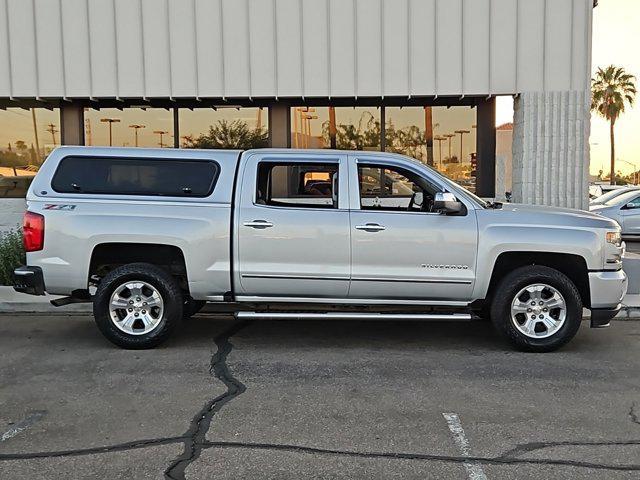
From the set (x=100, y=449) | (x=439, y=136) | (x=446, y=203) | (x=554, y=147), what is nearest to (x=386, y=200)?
(x=446, y=203)

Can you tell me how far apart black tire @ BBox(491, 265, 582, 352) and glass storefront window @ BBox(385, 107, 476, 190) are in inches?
248

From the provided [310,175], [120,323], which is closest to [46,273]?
→ [120,323]

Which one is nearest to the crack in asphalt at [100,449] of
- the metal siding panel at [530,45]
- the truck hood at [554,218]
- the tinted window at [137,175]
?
the tinted window at [137,175]

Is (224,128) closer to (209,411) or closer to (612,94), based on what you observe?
(209,411)

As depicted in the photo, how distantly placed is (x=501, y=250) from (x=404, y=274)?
99cm

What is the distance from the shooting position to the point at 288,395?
208 inches

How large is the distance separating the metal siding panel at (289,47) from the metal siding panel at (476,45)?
2.84 metres

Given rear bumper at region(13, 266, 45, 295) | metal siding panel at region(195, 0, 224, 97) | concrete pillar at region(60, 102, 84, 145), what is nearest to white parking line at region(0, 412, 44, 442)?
rear bumper at region(13, 266, 45, 295)

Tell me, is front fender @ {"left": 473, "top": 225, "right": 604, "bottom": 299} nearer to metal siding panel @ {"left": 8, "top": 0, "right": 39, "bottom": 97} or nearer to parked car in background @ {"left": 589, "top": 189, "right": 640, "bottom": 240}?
metal siding panel @ {"left": 8, "top": 0, "right": 39, "bottom": 97}

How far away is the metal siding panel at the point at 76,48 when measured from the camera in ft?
37.1

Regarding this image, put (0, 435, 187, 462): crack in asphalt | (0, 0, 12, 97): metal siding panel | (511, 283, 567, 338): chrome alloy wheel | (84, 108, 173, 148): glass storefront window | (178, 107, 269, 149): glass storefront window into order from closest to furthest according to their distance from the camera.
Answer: (0, 435, 187, 462): crack in asphalt, (511, 283, 567, 338): chrome alloy wheel, (0, 0, 12, 97): metal siding panel, (178, 107, 269, 149): glass storefront window, (84, 108, 173, 148): glass storefront window

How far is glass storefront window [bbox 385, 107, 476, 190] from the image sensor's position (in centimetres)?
1255

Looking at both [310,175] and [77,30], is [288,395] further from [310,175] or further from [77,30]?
[77,30]

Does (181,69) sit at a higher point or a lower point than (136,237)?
higher
